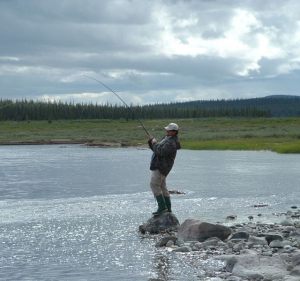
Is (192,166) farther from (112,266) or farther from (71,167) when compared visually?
(112,266)

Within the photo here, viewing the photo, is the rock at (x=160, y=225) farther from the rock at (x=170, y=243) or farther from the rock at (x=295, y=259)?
the rock at (x=295, y=259)

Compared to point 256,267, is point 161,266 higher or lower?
lower

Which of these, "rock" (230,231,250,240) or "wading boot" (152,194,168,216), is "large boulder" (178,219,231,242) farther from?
"wading boot" (152,194,168,216)

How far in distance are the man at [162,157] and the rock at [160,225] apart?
7.0 inches

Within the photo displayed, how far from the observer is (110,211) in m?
21.5

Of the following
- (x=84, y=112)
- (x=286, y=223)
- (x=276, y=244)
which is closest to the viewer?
(x=276, y=244)

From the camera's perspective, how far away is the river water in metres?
13.3

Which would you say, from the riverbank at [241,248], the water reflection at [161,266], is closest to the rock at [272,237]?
the riverbank at [241,248]

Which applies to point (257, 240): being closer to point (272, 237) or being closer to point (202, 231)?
point (272, 237)

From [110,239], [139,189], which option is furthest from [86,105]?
[110,239]

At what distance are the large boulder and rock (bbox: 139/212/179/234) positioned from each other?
1.29 metres

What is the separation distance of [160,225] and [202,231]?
1812 mm

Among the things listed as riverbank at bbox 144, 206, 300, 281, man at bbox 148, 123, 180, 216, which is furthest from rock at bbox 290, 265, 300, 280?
man at bbox 148, 123, 180, 216

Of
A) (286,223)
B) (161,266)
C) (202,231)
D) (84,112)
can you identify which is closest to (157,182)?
(202,231)
